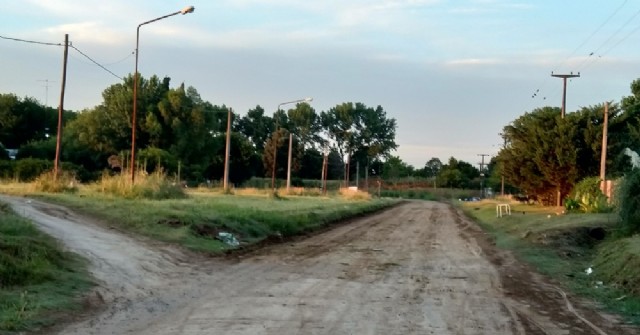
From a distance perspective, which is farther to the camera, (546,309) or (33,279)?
(546,309)

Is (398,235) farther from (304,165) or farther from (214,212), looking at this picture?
(304,165)

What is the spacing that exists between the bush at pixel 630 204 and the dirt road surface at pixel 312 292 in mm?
4381

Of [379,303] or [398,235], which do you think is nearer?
[379,303]

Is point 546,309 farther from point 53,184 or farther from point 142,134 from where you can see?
point 142,134

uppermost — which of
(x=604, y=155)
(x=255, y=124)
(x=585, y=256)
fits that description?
(x=255, y=124)

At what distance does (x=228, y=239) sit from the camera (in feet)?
69.1

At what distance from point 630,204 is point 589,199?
13.2 meters

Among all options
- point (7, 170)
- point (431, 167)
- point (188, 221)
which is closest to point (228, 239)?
point (188, 221)

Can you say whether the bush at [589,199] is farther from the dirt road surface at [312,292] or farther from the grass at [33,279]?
the grass at [33,279]

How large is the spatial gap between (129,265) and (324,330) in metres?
6.37

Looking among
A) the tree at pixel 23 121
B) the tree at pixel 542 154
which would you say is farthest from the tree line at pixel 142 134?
the tree at pixel 542 154

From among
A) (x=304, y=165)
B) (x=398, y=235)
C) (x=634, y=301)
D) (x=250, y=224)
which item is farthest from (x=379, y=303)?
(x=304, y=165)

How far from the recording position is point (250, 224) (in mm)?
24438

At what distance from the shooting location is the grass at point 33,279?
9453 millimetres
